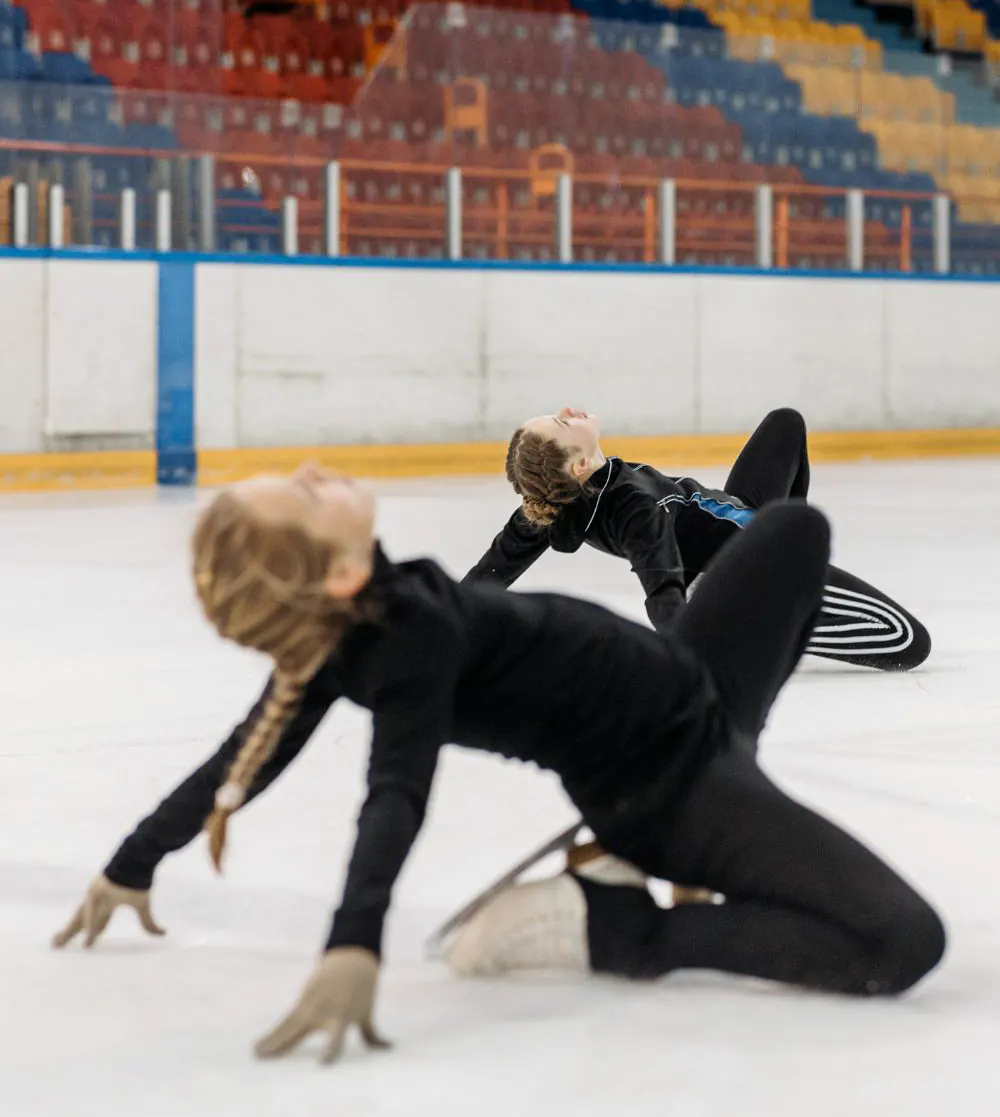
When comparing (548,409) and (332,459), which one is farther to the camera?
(548,409)

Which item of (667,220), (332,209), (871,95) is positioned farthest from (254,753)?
(871,95)

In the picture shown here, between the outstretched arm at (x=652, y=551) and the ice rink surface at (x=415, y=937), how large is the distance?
0.83ft

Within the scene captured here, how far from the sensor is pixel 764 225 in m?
9.49

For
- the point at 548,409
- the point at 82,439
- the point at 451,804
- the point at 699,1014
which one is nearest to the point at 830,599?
the point at 451,804

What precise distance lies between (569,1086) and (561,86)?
26.2ft

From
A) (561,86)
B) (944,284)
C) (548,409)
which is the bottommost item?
(548,409)

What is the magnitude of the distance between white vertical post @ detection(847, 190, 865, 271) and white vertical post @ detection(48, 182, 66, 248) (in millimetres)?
4221

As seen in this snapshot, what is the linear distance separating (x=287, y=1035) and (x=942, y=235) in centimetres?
928

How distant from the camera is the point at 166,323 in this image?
311 inches

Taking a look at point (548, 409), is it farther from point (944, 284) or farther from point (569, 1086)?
point (569, 1086)

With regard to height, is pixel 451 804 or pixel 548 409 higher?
pixel 548 409

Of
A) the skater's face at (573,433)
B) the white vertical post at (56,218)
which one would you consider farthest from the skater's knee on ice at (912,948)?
the white vertical post at (56,218)

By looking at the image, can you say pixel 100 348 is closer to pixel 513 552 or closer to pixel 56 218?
pixel 56 218

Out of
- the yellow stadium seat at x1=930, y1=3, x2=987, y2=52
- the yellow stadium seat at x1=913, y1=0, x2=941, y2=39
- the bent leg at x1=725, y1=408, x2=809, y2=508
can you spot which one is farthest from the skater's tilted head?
the yellow stadium seat at x1=913, y1=0, x2=941, y2=39
